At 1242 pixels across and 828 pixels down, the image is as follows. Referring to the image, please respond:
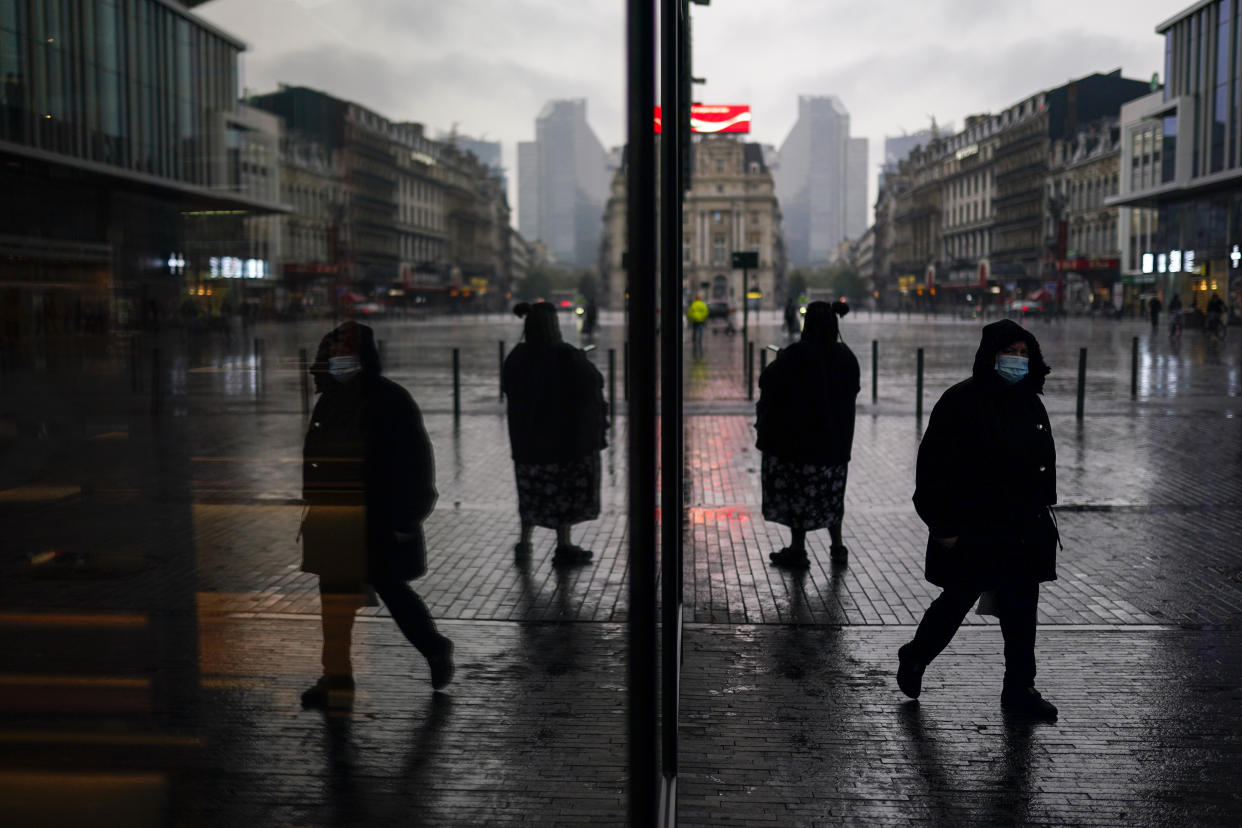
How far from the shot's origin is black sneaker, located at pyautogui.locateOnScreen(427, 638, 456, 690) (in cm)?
423

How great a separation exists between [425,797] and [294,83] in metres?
2.05

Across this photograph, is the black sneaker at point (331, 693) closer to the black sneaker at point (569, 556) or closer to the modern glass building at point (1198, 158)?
the black sneaker at point (569, 556)

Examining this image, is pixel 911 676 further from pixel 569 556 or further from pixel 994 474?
pixel 569 556

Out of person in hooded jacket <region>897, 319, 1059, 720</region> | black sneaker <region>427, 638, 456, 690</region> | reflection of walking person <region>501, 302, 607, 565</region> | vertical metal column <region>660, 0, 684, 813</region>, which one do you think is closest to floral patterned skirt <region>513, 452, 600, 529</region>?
reflection of walking person <region>501, 302, 607, 565</region>

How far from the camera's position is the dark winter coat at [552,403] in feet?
20.9

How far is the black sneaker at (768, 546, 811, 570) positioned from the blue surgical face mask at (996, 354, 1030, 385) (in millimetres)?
2728

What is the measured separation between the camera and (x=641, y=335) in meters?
2.14

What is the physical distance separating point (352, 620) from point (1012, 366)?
2712 millimetres

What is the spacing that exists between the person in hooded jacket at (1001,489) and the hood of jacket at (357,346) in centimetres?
227

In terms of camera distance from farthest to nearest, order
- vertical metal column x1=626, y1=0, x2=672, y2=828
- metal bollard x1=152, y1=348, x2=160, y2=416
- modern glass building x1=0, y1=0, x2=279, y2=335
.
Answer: metal bollard x1=152, y1=348, x2=160, y2=416
modern glass building x1=0, y1=0, x2=279, y2=335
vertical metal column x1=626, y1=0, x2=672, y2=828

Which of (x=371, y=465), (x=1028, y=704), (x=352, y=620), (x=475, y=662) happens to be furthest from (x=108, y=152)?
(x=1028, y=704)

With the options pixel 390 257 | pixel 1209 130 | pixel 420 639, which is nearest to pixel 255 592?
pixel 420 639

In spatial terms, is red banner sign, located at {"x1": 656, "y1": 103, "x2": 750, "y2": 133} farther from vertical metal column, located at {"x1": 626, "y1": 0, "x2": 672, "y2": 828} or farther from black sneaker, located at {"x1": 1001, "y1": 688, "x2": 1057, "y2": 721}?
vertical metal column, located at {"x1": 626, "y1": 0, "x2": 672, "y2": 828}

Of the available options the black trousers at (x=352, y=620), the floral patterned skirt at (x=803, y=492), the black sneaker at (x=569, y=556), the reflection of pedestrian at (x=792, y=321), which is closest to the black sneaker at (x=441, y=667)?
the black trousers at (x=352, y=620)
